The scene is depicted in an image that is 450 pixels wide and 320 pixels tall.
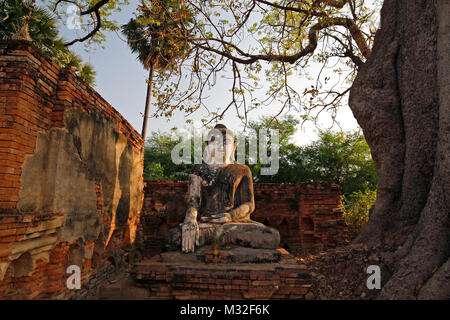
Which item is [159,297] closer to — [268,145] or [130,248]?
[130,248]

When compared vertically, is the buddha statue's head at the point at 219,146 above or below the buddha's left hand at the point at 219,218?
above

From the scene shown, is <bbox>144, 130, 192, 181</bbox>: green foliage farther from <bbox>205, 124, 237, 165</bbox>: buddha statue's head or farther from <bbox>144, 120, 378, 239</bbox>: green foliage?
<bbox>205, 124, 237, 165</bbox>: buddha statue's head

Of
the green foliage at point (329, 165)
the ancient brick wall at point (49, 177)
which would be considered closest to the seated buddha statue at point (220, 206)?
the ancient brick wall at point (49, 177)

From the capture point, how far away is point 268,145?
1323cm

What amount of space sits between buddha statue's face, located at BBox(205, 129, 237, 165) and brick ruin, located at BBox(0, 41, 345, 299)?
1663 millimetres

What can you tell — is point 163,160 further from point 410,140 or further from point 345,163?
point 410,140

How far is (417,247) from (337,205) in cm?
390

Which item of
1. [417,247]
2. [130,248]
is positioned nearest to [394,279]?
[417,247]

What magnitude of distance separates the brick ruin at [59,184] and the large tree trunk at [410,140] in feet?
4.28

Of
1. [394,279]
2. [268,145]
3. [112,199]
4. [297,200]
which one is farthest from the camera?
[268,145]

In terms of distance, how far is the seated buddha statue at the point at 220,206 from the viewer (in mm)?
4262

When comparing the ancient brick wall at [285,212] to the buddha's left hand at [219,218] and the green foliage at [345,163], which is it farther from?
the green foliage at [345,163]

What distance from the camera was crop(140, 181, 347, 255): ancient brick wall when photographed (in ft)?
22.2

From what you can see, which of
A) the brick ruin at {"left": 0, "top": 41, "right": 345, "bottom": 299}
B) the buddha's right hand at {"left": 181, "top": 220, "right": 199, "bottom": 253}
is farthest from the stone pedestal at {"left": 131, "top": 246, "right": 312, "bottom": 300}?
the buddha's right hand at {"left": 181, "top": 220, "right": 199, "bottom": 253}
